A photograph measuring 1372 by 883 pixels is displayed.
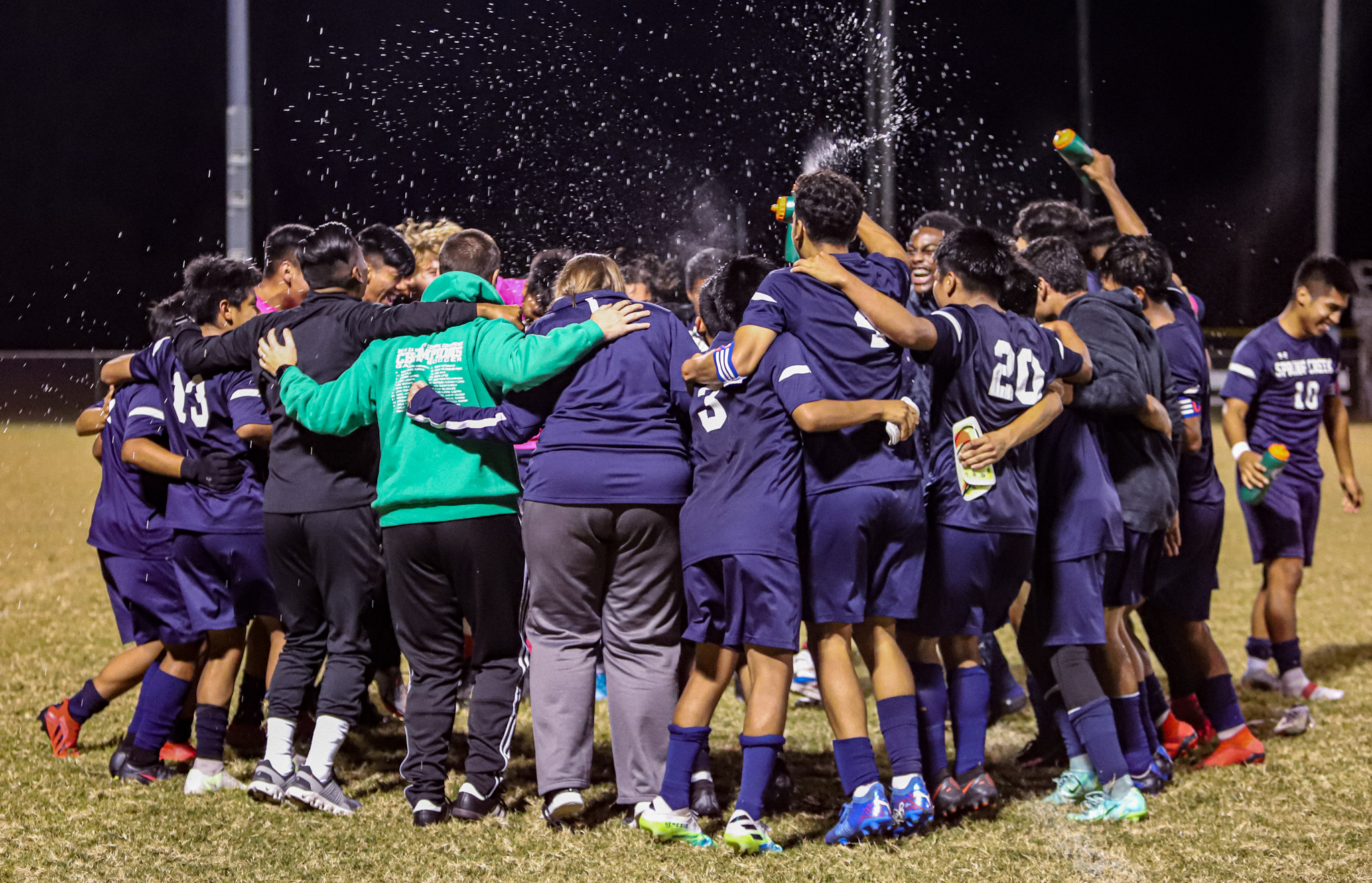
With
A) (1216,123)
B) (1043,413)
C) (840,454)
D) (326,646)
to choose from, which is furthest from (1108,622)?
(1216,123)

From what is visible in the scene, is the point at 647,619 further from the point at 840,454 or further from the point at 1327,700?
the point at 1327,700

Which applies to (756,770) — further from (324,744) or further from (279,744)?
(279,744)

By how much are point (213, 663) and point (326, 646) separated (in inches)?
22.3

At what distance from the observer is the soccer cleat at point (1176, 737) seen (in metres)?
5.04

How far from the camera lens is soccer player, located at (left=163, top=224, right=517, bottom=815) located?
4273 millimetres

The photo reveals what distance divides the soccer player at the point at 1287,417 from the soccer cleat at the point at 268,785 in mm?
4837

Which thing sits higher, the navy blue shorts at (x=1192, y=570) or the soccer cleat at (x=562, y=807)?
the navy blue shorts at (x=1192, y=570)

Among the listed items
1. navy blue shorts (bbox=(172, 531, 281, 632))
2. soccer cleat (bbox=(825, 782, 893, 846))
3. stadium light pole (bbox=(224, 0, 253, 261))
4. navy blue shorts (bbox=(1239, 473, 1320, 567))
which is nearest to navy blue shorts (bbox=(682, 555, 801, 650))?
soccer cleat (bbox=(825, 782, 893, 846))

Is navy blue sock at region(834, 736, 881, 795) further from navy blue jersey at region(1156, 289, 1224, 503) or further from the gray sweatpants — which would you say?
navy blue jersey at region(1156, 289, 1224, 503)

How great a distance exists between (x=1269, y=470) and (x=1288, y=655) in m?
0.97

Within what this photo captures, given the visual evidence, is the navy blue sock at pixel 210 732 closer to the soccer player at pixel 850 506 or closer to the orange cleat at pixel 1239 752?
the soccer player at pixel 850 506

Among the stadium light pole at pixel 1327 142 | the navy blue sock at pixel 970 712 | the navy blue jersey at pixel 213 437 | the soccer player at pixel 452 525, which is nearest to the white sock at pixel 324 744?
the soccer player at pixel 452 525

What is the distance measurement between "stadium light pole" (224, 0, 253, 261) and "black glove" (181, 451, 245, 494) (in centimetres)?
568

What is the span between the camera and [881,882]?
3.52 metres
